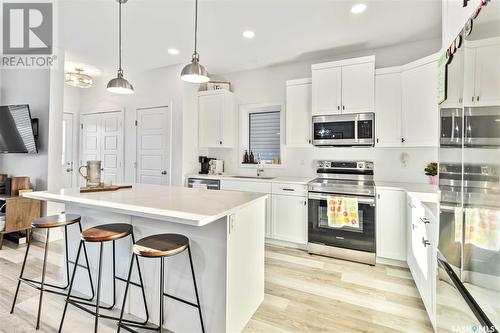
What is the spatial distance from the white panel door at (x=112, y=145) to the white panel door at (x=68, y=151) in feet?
2.79

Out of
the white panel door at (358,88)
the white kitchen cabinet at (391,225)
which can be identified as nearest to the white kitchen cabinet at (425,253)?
the white kitchen cabinet at (391,225)

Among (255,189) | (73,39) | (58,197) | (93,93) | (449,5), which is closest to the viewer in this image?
(449,5)

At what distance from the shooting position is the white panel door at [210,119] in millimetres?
4082

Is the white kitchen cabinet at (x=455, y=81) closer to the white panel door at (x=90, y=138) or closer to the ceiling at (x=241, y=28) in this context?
the ceiling at (x=241, y=28)

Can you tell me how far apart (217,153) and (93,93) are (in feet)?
9.84

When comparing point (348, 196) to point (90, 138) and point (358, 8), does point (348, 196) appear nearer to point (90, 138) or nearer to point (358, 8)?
point (358, 8)

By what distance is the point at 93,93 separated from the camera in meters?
4.91

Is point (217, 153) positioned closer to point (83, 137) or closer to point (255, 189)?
point (255, 189)

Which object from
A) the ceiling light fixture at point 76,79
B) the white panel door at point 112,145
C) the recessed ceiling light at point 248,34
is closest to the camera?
the recessed ceiling light at point 248,34

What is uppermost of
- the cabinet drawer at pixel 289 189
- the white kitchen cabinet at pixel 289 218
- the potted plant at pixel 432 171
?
the potted plant at pixel 432 171

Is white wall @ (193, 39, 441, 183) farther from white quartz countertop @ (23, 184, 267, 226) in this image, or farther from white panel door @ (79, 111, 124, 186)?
white quartz countertop @ (23, 184, 267, 226)

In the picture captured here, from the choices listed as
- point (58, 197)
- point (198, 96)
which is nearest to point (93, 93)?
point (198, 96)

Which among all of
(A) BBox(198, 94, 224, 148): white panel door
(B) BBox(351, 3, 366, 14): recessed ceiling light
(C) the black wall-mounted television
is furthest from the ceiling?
(C) the black wall-mounted television

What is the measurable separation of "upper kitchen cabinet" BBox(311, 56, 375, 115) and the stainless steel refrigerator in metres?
1.95
